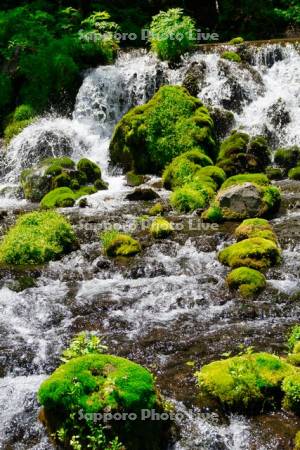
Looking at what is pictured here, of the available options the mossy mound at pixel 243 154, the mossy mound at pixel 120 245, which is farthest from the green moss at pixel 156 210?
the mossy mound at pixel 243 154

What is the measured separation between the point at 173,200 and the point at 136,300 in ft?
21.2

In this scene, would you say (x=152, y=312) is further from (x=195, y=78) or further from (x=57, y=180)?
(x=195, y=78)

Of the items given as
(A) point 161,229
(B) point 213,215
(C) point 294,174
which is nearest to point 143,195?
(B) point 213,215

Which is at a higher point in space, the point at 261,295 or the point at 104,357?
the point at 104,357

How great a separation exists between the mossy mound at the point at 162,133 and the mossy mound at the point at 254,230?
24.1 feet

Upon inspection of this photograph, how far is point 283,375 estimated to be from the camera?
7105 mm

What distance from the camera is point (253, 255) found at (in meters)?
11.6

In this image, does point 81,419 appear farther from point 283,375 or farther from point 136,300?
point 136,300

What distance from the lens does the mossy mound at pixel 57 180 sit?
62.2 ft

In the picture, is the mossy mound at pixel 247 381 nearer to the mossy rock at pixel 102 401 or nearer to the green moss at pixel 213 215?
the mossy rock at pixel 102 401

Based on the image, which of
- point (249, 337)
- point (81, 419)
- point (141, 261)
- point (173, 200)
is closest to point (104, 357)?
point (81, 419)

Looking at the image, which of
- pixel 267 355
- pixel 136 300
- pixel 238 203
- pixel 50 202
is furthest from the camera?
pixel 50 202

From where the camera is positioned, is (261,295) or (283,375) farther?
(261,295)

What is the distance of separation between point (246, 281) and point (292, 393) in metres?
3.87
